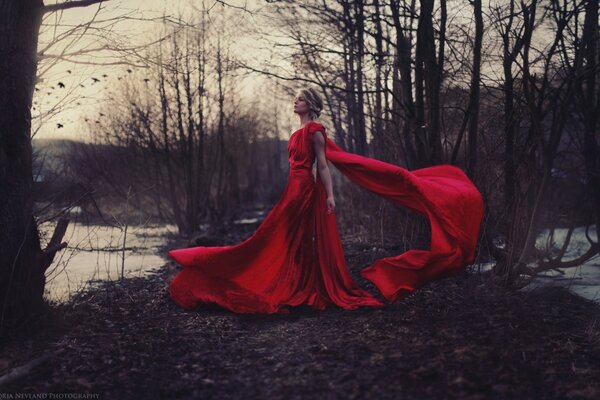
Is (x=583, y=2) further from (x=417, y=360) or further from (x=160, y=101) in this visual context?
(x=160, y=101)

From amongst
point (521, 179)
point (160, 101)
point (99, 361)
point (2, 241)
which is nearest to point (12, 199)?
point (2, 241)

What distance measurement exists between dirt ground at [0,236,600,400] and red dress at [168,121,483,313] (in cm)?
19

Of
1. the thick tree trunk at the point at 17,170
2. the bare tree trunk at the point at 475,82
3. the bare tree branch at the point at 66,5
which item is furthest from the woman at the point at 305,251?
the bare tree branch at the point at 66,5

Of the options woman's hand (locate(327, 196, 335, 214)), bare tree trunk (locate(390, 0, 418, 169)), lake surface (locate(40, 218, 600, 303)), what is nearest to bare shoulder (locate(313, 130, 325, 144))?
woman's hand (locate(327, 196, 335, 214))

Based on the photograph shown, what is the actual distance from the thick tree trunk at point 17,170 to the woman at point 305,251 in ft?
4.85

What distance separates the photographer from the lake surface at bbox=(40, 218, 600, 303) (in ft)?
20.2

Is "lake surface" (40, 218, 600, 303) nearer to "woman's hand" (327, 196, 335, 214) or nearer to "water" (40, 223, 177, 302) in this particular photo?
"water" (40, 223, 177, 302)

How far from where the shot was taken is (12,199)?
4.45m

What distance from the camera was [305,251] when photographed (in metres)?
5.65

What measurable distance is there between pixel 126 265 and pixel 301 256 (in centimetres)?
459

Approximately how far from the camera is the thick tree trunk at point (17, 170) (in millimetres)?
4395

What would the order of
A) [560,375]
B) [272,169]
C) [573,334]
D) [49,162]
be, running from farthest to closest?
[272,169] → [49,162] → [573,334] → [560,375]

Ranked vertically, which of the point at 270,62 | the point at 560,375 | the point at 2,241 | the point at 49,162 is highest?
the point at 270,62

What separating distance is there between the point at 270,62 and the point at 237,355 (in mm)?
5767
